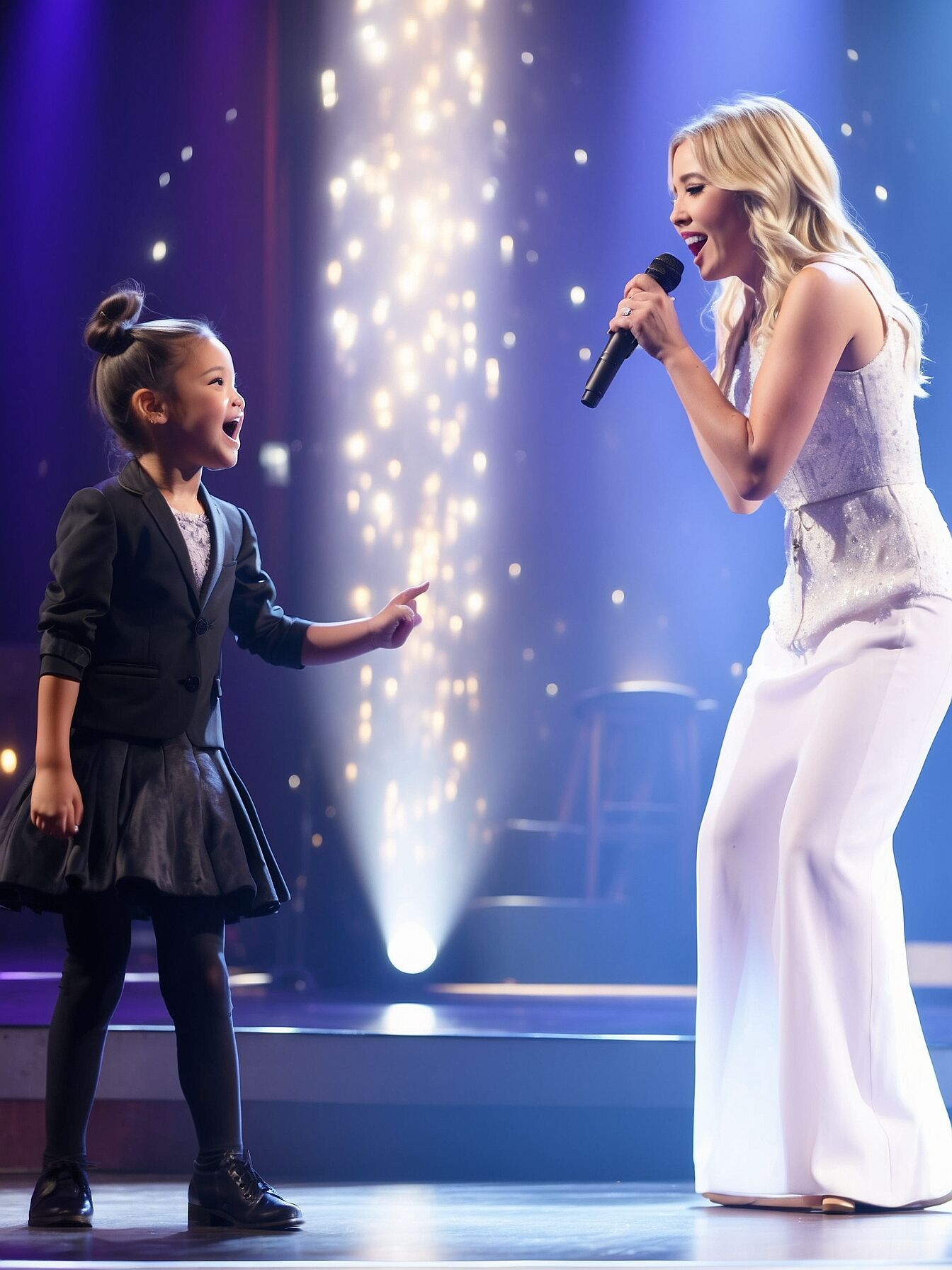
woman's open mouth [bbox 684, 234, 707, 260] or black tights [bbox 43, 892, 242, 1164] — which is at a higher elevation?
woman's open mouth [bbox 684, 234, 707, 260]

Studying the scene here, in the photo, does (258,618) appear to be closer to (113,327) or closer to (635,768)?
(113,327)

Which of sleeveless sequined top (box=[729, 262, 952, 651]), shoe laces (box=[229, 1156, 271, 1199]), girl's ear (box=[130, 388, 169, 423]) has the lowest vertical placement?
shoe laces (box=[229, 1156, 271, 1199])

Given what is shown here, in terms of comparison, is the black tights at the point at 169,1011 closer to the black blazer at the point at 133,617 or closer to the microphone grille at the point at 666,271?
the black blazer at the point at 133,617

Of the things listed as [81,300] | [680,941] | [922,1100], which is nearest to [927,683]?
[922,1100]

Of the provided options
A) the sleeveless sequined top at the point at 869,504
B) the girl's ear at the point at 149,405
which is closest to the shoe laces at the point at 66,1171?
the girl's ear at the point at 149,405

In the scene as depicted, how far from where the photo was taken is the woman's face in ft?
4.87

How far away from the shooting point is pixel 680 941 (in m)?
3.24

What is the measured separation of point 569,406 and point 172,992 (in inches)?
97.8

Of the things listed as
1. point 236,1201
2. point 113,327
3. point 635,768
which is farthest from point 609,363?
point 635,768

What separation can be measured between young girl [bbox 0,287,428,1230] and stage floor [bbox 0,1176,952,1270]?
0.27ft

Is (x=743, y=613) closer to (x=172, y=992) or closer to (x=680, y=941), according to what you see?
(x=680, y=941)

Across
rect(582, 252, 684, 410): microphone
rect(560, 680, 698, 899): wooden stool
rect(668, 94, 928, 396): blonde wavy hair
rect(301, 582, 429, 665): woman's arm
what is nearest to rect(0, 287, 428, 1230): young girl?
rect(301, 582, 429, 665): woman's arm

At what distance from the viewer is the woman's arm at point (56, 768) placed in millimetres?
1240

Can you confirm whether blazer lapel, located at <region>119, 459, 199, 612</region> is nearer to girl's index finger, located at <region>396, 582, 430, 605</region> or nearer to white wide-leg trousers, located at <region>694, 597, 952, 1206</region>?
girl's index finger, located at <region>396, 582, 430, 605</region>
